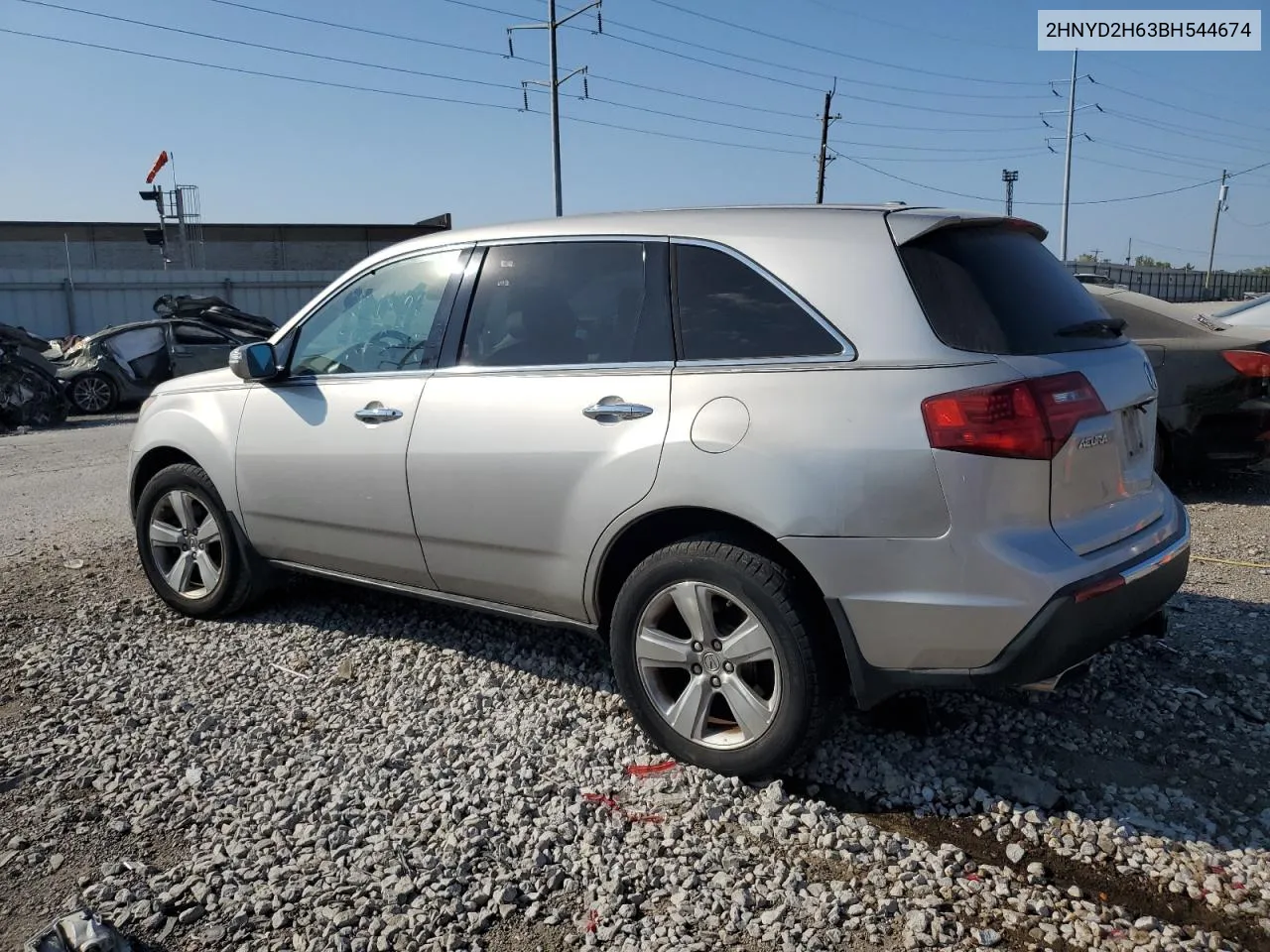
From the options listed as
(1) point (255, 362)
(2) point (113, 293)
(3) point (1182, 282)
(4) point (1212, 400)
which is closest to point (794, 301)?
(1) point (255, 362)

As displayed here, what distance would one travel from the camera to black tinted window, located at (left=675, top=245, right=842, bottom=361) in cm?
317

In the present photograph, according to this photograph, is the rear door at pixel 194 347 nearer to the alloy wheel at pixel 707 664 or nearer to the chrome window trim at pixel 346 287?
the chrome window trim at pixel 346 287

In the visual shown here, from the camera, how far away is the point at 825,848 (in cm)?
296

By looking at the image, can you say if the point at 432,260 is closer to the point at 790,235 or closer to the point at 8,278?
the point at 790,235

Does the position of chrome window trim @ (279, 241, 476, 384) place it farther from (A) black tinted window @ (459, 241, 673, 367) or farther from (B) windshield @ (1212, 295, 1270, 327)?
(B) windshield @ (1212, 295, 1270, 327)

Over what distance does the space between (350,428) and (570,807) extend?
1.90 m

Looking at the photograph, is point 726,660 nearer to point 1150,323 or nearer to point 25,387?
point 1150,323

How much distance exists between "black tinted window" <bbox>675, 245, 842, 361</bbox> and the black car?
471 cm

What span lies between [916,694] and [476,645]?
2.01m

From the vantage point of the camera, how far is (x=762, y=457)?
3074 mm

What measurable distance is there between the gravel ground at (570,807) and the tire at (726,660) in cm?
15

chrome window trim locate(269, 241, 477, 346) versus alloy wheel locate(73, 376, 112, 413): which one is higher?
chrome window trim locate(269, 241, 477, 346)

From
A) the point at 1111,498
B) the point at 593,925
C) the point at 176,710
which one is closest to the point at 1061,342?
the point at 1111,498

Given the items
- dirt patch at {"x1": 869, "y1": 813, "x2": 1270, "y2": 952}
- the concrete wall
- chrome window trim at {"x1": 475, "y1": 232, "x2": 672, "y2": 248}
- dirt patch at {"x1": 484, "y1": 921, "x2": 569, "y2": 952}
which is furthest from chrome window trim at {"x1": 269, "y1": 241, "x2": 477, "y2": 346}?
the concrete wall
